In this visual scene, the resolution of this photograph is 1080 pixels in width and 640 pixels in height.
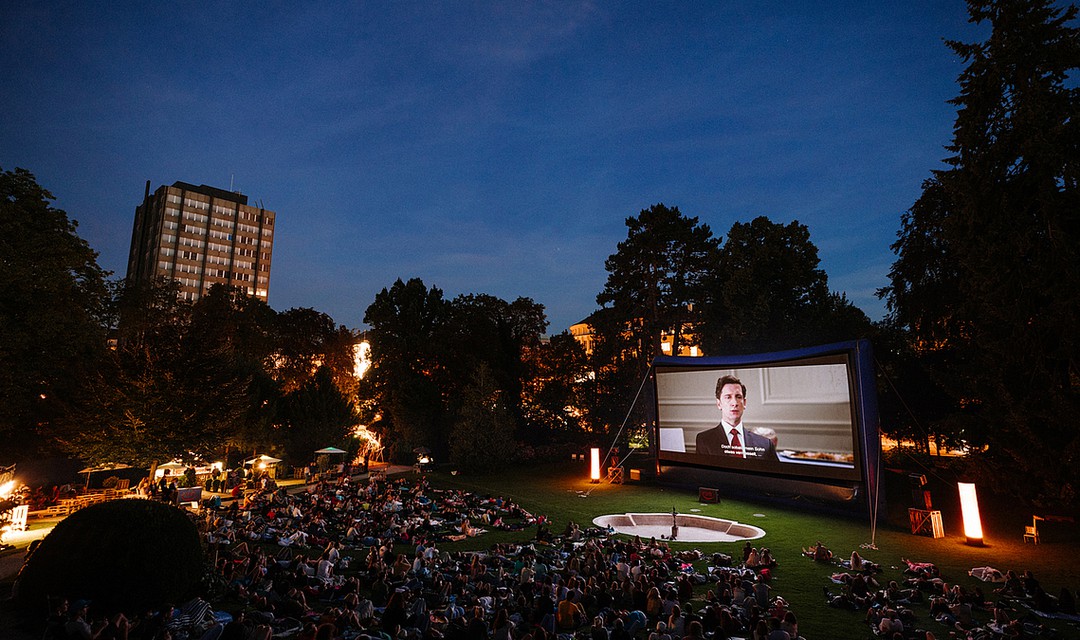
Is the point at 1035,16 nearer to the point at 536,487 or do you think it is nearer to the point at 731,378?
the point at 731,378

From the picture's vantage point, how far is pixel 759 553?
15.2 metres

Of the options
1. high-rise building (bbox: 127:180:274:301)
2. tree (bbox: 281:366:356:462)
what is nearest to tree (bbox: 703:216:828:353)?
tree (bbox: 281:366:356:462)

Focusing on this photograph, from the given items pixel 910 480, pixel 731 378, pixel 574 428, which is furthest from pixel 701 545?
pixel 574 428

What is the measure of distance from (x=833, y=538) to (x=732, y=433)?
321 inches

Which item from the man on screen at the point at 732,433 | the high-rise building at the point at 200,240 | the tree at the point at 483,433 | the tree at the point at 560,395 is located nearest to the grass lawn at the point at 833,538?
the man on screen at the point at 732,433

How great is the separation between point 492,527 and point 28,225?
24.7 meters

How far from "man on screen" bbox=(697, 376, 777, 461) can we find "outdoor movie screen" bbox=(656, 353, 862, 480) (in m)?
0.05

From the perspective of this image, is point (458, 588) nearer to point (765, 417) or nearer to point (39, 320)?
point (765, 417)

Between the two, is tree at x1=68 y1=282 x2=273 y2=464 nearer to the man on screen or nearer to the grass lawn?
the grass lawn

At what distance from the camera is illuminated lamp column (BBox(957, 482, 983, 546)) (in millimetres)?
16984

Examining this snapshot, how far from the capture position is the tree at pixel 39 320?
21.3 meters

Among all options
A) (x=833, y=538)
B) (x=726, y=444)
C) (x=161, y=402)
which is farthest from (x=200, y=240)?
(x=833, y=538)

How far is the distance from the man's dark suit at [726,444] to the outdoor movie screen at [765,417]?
5cm

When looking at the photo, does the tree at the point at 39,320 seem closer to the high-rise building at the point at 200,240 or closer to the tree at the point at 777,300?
the tree at the point at 777,300
